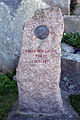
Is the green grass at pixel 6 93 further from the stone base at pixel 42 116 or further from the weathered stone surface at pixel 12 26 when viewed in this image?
the weathered stone surface at pixel 12 26

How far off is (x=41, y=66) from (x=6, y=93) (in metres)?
1.44

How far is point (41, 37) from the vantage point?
3.26m

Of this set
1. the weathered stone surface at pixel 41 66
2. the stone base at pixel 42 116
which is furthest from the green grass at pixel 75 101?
the weathered stone surface at pixel 41 66

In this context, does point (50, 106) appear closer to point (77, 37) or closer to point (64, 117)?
point (64, 117)

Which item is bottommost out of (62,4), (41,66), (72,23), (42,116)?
(42,116)

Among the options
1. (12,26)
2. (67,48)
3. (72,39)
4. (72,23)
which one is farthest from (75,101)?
(72,23)

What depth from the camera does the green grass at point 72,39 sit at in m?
6.11

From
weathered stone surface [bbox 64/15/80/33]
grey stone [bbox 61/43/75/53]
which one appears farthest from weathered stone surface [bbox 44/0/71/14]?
grey stone [bbox 61/43/75/53]

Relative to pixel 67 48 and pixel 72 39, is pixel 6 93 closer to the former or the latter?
pixel 67 48

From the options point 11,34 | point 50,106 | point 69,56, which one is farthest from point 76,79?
point 11,34

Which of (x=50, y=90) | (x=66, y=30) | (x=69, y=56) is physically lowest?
(x=50, y=90)

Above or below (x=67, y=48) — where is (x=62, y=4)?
above

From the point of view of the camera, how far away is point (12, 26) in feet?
15.7

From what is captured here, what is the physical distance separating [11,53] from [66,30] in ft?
7.99
